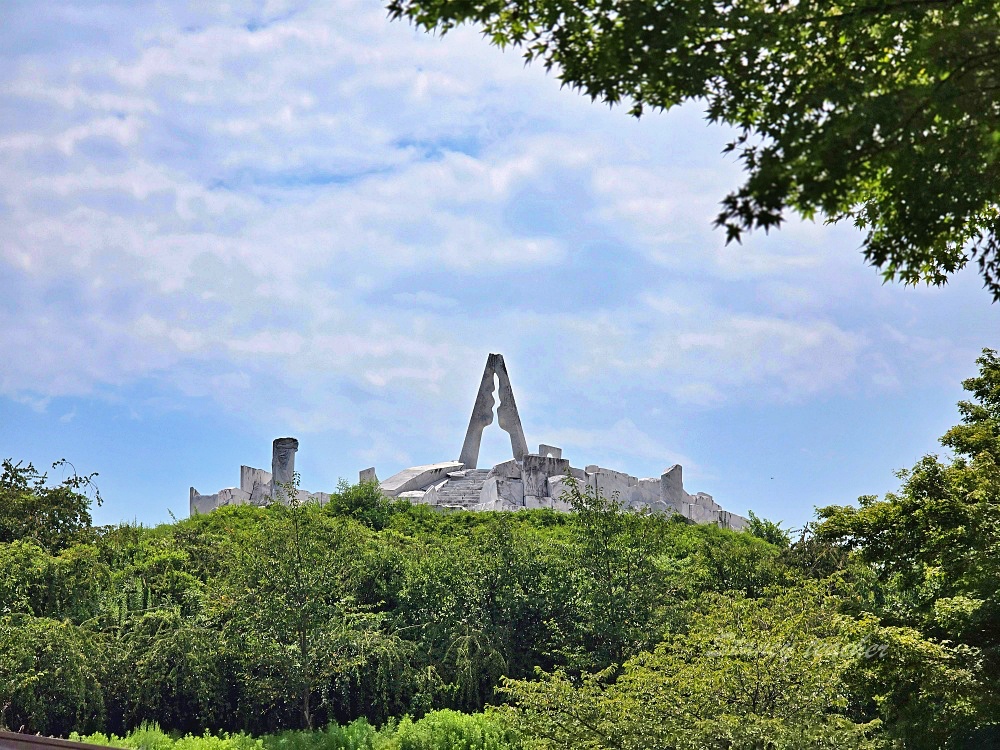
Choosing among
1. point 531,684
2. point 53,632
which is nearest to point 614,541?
point 531,684

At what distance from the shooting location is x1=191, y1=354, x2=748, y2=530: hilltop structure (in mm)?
45000

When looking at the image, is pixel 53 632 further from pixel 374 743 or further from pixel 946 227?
pixel 946 227

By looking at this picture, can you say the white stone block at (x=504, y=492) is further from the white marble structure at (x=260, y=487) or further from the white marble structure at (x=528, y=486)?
the white marble structure at (x=260, y=487)

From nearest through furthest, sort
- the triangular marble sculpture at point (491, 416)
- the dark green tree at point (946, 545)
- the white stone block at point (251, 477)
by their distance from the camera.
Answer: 1. the dark green tree at point (946, 545)
2. the white stone block at point (251, 477)
3. the triangular marble sculpture at point (491, 416)

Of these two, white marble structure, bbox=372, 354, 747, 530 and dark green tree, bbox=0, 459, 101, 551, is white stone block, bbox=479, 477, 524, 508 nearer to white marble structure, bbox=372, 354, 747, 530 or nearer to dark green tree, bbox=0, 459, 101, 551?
white marble structure, bbox=372, 354, 747, 530

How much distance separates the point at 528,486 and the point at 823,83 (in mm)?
37765

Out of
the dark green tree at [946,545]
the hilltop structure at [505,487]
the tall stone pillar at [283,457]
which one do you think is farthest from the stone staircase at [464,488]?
the dark green tree at [946,545]

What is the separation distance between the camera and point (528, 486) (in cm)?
4528

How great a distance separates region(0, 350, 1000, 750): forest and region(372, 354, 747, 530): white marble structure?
10830mm

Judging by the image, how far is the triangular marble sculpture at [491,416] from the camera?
51.9m

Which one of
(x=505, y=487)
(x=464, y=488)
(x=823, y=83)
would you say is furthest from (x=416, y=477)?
(x=823, y=83)

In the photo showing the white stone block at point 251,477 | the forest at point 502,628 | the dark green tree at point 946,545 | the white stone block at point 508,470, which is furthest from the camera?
the white stone block at point 251,477

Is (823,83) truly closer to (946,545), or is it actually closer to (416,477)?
(946,545)

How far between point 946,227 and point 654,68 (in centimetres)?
215
